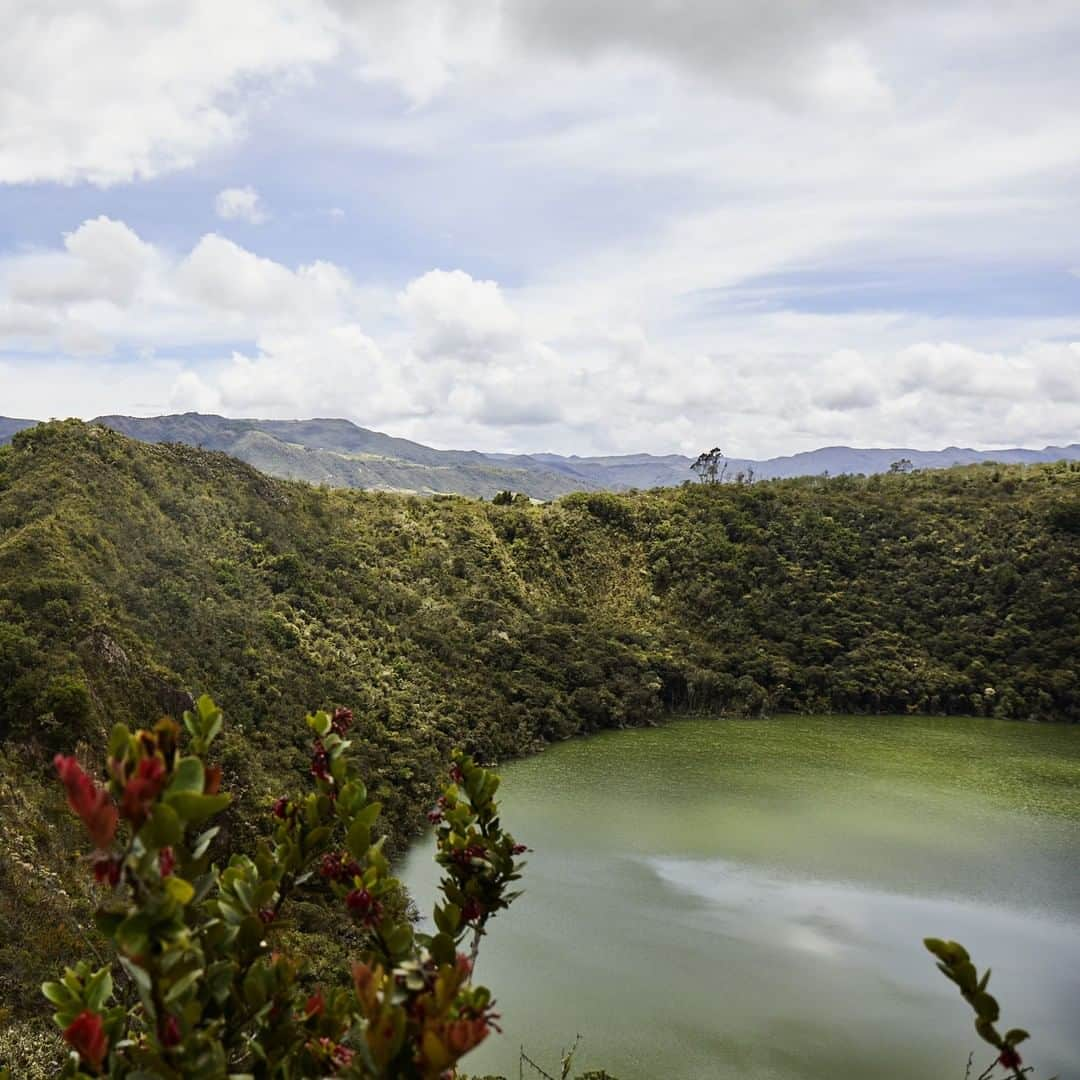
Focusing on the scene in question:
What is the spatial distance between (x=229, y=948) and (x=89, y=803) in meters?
1.03

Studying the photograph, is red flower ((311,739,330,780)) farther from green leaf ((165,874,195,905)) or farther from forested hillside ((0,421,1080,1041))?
forested hillside ((0,421,1080,1041))

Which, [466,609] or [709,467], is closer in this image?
[466,609]

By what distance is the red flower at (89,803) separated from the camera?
1704 millimetres

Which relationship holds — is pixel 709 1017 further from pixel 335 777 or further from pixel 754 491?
pixel 754 491

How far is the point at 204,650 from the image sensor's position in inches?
812

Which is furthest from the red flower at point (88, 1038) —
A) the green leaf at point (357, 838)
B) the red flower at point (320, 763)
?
the red flower at point (320, 763)

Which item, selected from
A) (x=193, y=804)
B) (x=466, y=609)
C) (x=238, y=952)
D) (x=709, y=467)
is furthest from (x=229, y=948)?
(x=709, y=467)

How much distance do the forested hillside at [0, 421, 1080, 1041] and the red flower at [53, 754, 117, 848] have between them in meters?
10.9

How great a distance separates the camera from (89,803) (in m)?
1.71

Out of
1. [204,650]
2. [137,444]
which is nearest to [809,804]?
[204,650]

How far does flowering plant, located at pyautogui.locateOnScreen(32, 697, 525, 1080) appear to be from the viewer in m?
1.82

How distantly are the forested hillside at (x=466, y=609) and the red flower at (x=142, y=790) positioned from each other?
1086 centimetres

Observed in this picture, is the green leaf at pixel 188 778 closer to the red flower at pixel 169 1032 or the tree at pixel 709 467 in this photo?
the red flower at pixel 169 1032

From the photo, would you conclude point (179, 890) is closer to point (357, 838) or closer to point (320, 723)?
point (357, 838)
